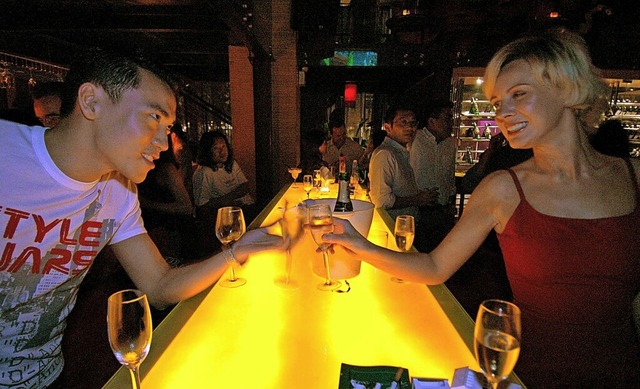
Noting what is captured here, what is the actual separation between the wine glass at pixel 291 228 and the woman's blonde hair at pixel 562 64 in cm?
89

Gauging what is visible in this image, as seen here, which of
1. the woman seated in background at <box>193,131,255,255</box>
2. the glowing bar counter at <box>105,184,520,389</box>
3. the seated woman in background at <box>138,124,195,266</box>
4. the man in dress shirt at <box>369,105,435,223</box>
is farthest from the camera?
the woman seated in background at <box>193,131,255,255</box>

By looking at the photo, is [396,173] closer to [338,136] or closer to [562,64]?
[562,64]

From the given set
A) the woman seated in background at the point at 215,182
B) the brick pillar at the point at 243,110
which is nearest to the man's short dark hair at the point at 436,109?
the woman seated in background at the point at 215,182

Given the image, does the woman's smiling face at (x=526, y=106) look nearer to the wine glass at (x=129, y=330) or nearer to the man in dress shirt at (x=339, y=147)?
the wine glass at (x=129, y=330)

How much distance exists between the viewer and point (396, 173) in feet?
10.8

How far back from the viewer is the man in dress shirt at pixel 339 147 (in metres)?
6.83

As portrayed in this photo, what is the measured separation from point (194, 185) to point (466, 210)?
3626 mm

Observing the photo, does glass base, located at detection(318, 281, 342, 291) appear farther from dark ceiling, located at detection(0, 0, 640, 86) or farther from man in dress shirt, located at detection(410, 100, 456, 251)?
dark ceiling, located at detection(0, 0, 640, 86)

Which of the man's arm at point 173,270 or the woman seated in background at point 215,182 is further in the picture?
the woman seated in background at point 215,182

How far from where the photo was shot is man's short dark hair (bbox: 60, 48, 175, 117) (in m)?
1.17

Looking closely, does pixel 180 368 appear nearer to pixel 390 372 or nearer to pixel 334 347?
pixel 334 347

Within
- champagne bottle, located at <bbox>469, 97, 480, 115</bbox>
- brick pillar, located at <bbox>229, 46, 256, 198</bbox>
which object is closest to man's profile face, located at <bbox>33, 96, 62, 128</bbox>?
brick pillar, located at <bbox>229, 46, 256, 198</bbox>

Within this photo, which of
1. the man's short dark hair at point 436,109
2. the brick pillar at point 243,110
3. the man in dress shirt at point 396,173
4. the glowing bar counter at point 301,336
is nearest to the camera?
the glowing bar counter at point 301,336

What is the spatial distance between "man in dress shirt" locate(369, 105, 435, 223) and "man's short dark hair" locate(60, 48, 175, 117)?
2183 mm
